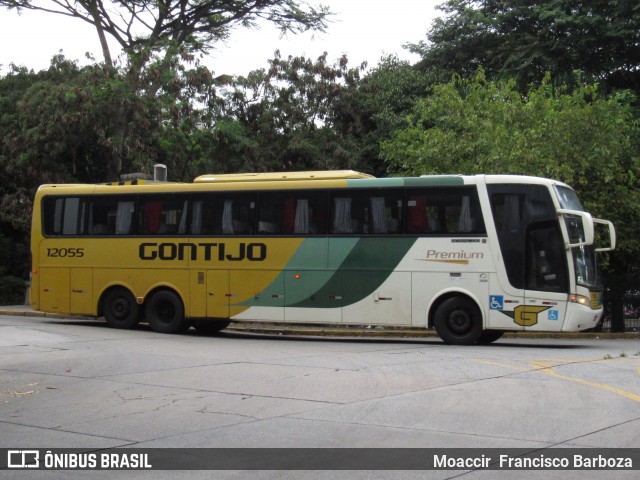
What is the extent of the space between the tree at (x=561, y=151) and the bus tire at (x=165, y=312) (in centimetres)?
946

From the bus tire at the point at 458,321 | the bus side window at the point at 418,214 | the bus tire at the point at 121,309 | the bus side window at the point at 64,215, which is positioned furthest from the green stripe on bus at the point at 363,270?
the bus side window at the point at 64,215

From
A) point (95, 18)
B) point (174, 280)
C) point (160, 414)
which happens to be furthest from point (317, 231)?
point (95, 18)

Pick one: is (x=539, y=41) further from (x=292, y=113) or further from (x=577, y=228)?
(x=577, y=228)

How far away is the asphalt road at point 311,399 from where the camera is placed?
8.06 meters

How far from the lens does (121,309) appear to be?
21.9 meters

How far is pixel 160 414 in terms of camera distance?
952 cm

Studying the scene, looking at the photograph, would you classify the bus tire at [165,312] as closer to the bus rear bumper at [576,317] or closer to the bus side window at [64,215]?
A: the bus side window at [64,215]

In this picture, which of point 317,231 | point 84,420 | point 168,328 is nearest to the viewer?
point 84,420

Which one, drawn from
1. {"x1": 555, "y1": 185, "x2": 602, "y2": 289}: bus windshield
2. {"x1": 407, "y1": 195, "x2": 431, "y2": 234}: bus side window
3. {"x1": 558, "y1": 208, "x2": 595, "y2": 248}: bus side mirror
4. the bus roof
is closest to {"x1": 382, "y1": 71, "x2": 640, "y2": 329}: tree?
{"x1": 555, "y1": 185, "x2": 602, "y2": 289}: bus windshield

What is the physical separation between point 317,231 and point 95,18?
1835 cm

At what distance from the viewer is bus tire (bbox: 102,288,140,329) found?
2173 cm

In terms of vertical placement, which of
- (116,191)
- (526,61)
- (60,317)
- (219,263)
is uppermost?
(526,61)

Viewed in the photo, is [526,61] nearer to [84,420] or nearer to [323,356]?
[323,356]

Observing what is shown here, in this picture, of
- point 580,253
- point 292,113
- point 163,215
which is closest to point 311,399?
point 580,253
